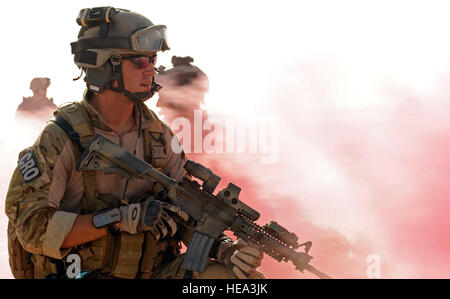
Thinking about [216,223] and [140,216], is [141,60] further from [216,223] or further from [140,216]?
[216,223]

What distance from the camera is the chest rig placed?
5480 millimetres

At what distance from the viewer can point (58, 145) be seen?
531cm

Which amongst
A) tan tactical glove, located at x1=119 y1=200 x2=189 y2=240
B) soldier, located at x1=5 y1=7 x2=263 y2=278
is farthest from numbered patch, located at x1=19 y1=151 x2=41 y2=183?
tan tactical glove, located at x1=119 y1=200 x2=189 y2=240

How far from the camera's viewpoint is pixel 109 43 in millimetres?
5566

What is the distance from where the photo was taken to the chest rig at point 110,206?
18.0 ft

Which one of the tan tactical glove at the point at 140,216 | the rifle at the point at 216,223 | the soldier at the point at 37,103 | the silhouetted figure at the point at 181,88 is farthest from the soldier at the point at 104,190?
the soldier at the point at 37,103

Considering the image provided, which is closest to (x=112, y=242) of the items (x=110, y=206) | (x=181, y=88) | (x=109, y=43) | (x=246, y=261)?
(x=110, y=206)

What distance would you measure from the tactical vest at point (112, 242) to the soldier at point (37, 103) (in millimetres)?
15217

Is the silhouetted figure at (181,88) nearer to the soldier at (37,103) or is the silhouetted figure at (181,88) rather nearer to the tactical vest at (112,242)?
the soldier at (37,103)

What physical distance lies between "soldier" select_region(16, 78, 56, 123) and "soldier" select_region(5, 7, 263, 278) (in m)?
15.3

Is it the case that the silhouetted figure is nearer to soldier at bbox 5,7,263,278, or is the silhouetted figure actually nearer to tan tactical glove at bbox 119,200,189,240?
soldier at bbox 5,7,263,278

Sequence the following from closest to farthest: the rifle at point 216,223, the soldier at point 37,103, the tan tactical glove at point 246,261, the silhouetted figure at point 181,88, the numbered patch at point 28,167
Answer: the numbered patch at point 28,167 < the tan tactical glove at point 246,261 < the rifle at point 216,223 < the silhouetted figure at point 181,88 < the soldier at point 37,103

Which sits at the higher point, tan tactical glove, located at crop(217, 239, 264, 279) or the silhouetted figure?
the silhouetted figure

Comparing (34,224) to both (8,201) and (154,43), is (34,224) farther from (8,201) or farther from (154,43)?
(154,43)
